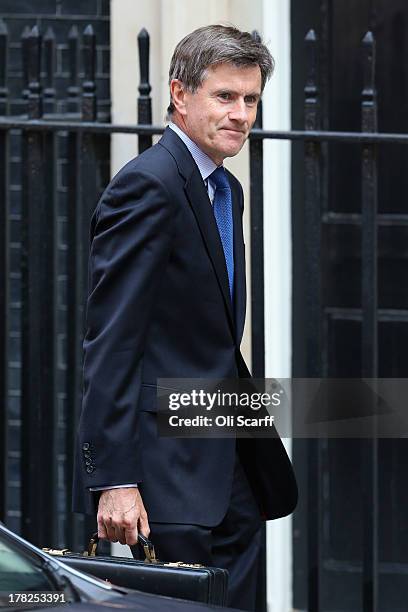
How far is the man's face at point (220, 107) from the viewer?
11.7 feet

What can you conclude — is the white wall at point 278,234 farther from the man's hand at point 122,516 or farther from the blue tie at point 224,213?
the man's hand at point 122,516

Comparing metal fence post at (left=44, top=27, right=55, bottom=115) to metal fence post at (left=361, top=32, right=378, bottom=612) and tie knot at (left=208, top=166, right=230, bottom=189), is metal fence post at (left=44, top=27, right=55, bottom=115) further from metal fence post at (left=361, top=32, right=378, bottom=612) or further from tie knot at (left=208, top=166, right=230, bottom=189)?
tie knot at (left=208, top=166, right=230, bottom=189)

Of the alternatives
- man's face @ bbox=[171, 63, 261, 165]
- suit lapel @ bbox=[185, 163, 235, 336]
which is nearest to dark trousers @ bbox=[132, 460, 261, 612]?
suit lapel @ bbox=[185, 163, 235, 336]

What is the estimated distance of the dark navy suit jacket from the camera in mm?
3439

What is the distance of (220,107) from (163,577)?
1.11m

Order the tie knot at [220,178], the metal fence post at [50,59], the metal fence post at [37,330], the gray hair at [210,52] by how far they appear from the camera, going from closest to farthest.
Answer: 1. the gray hair at [210,52]
2. the tie knot at [220,178]
3. the metal fence post at [37,330]
4. the metal fence post at [50,59]

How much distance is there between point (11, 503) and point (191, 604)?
328cm

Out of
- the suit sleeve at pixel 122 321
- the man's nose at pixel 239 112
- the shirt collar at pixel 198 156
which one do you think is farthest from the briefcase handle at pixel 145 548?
the man's nose at pixel 239 112

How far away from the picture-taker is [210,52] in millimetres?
3531

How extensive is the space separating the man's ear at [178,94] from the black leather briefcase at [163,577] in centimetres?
109

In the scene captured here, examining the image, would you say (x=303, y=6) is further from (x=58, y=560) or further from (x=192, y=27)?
(x=58, y=560)

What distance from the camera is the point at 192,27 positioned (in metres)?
5.50

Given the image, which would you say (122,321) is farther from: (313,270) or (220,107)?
(313,270)

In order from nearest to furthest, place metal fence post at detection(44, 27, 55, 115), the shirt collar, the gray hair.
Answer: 1. the gray hair
2. the shirt collar
3. metal fence post at detection(44, 27, 55, 115)
